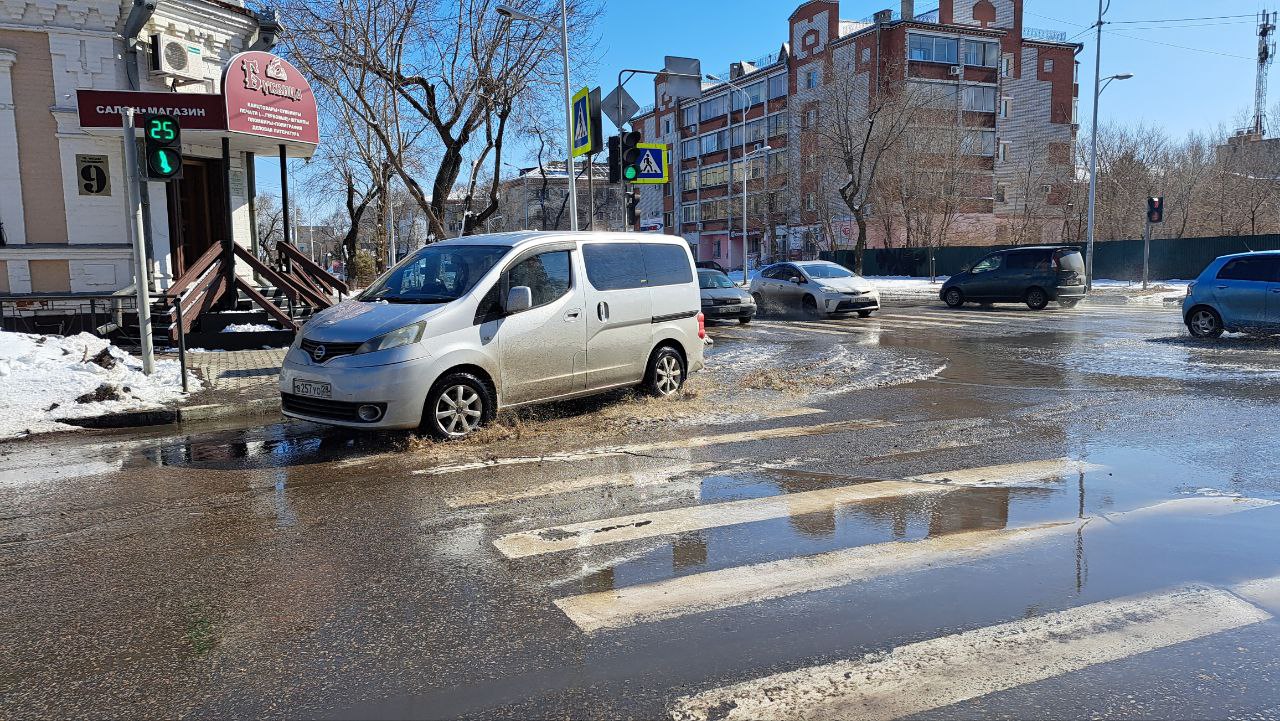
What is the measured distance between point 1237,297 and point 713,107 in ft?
221

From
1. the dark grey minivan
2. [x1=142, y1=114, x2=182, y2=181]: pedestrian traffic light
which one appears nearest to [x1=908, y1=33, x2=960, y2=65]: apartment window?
the dark grey minivan

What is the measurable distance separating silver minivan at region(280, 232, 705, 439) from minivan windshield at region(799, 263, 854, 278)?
14.2 m

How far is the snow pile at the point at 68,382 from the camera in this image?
9008 mm

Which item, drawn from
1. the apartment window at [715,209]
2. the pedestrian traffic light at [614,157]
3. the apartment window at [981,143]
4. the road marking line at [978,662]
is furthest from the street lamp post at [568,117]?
the apartment window at [715,209]

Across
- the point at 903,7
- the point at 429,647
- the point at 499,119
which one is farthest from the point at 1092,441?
the point at 903,7

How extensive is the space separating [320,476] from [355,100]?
21.0 m

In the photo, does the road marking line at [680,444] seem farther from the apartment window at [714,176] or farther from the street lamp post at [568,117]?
the apartment window at [714,176]

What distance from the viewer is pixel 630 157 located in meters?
15.8

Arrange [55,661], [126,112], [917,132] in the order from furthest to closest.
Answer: [917,132] → [126,112] → [55,661]

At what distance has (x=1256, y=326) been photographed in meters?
14.8

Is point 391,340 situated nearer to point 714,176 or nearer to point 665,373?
point 665,373

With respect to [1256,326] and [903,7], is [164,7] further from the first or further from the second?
[903,7]

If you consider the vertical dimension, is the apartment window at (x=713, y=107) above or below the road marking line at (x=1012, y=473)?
above

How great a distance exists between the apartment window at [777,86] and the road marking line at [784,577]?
218ft
